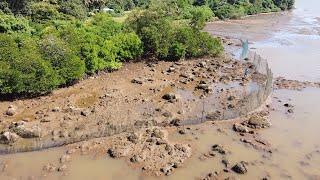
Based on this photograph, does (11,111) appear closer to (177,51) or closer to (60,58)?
(60,58)

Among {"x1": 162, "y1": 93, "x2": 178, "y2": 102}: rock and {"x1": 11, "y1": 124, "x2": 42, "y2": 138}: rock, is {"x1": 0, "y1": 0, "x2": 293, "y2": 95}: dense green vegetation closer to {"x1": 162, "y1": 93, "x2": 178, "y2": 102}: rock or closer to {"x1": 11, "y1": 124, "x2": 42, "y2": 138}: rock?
{"x1": 11, "y1": 124, "x2": 42, "y2": 138}: rock

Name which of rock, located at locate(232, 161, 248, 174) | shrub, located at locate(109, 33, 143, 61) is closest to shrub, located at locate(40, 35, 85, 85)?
shrub, located at locate(109, 33, 143, 61)

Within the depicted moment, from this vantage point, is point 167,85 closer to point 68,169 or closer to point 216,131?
point 216,131

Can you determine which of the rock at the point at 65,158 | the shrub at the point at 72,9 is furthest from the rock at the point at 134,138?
the shrub at the point at 72,9

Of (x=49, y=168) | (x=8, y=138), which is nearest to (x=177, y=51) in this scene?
(x=8, y=138)

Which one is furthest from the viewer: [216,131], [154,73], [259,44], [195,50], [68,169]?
[259,44]

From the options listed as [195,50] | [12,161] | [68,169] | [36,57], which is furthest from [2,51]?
[195,50]
